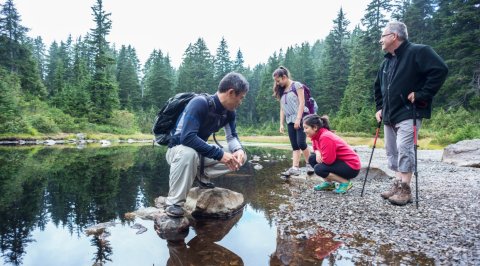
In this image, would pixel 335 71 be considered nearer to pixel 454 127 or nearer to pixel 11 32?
pixel 454 127

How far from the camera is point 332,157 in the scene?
4.95m

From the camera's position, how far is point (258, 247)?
9.93ft

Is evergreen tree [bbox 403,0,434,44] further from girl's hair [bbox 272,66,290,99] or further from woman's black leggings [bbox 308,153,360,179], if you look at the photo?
woman's black leggings [bbox 308,153,360,179]

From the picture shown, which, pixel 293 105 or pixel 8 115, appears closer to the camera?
pixel 293 105

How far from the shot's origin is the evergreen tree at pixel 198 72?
5966 cm

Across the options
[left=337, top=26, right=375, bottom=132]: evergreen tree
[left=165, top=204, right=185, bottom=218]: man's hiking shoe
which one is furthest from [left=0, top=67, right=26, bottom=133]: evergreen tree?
[left=337, top=26, right=375, bottom=132]: evergreen tree

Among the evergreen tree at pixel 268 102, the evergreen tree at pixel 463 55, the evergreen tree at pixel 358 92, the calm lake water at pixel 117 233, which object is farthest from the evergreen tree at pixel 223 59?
the calm lake water at pixel 117 233

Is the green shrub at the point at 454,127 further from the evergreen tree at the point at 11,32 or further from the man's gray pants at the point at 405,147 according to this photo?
the evergreen tree at the point at 11,32

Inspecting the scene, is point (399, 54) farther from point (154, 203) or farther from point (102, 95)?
point (102, 95)

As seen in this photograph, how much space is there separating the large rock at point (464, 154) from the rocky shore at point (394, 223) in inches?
202

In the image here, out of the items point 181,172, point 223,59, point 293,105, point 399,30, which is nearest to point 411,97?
point 399,30

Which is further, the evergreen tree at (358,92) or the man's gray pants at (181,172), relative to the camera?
the evergreen tree at (358,92)

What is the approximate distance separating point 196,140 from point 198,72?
58.9 m

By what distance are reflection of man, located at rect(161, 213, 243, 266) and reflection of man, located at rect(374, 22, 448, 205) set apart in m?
2.57
